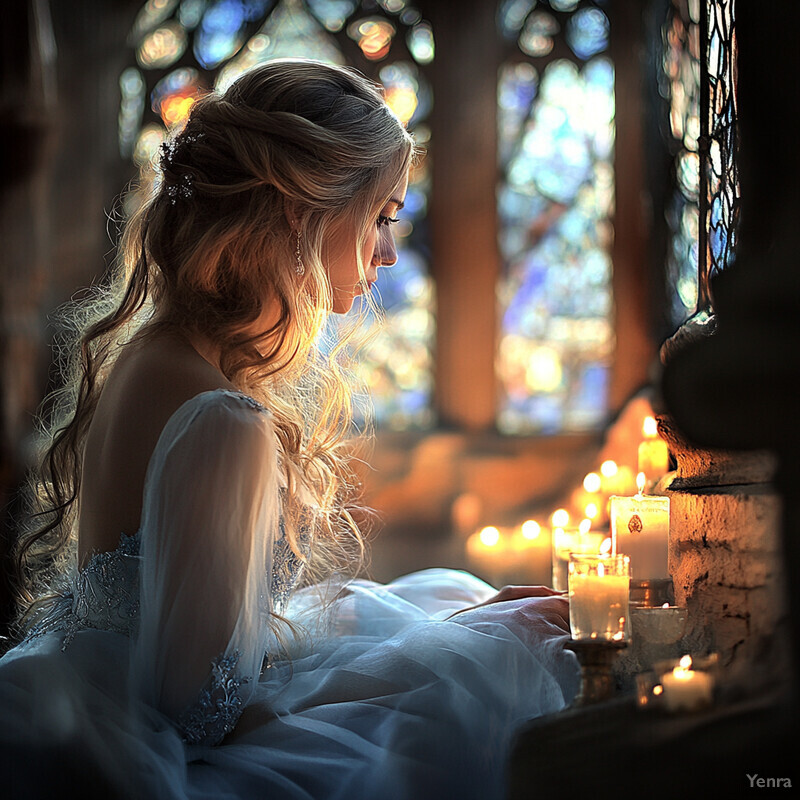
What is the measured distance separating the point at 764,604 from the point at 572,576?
0.72ft

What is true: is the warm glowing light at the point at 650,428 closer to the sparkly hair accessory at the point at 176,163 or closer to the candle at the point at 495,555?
the sparkly hair accessory at the point at 176,163

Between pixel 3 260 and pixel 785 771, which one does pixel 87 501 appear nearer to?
pixel 785 771

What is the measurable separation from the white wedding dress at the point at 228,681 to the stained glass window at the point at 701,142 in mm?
615

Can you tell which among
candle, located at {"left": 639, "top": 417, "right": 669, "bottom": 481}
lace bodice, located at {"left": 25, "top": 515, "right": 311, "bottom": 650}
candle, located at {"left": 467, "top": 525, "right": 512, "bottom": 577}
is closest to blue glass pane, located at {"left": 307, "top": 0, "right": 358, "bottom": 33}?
candle, located at {"left": 467, "top": 525, "right": 512, "bottom": 577}

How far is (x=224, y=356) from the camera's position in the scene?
1.62 meters

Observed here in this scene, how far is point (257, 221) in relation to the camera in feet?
5.16

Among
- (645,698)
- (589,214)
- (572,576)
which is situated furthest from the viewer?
(589,214)

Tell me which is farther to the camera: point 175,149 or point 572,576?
point 175,149

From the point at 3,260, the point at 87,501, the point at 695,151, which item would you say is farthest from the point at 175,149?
the point at 3,260

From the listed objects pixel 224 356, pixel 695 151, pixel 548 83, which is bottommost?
pixel 224 356

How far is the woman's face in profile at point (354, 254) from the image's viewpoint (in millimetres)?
1692

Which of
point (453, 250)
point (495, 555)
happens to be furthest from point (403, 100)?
point (495, 555)

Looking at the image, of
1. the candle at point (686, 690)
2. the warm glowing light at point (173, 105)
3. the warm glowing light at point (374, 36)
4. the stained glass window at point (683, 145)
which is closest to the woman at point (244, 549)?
the candle at point (686, 690)

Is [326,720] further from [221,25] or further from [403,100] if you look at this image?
[221,25]
